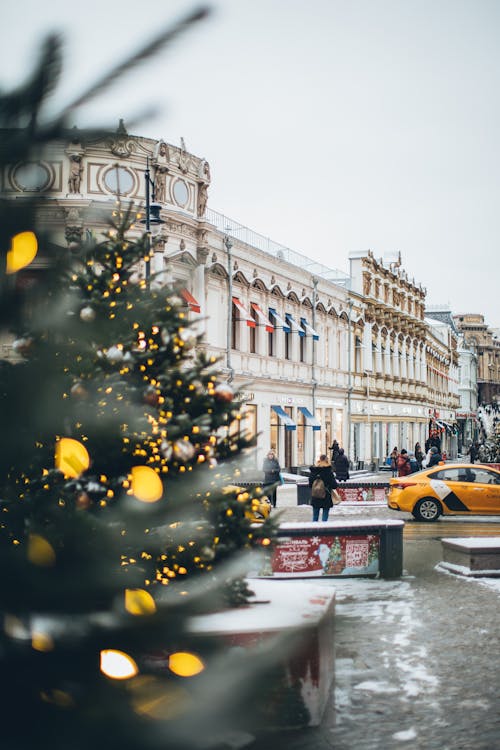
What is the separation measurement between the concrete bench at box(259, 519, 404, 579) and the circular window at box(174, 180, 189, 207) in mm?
20629

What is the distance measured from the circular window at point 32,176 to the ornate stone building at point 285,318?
566cm

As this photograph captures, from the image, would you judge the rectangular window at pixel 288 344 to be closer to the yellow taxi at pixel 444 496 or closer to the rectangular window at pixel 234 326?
the rectangular window at pixel 234 326

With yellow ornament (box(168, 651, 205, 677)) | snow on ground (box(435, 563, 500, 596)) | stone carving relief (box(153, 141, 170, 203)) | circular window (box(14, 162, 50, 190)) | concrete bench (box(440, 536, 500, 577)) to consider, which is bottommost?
snow on ground (box(435, 563, 500, 596))

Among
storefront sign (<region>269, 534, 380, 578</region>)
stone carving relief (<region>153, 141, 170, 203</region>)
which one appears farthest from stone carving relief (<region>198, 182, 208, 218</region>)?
storefront sign (<region>269, 534, 380, 578</region>)

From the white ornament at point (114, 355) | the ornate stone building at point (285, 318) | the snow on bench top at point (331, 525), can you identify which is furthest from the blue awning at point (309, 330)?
the white ornament at point (114, 355)

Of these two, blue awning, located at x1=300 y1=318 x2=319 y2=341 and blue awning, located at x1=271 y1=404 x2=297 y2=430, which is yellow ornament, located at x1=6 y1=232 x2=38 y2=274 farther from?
blue awning, located at x1=300 y1=318 x2=319 y2=341

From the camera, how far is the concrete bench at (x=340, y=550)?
1266cm

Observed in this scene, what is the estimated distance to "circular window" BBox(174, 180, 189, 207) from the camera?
102 ft

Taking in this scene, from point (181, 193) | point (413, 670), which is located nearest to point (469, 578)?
point (413, 670)

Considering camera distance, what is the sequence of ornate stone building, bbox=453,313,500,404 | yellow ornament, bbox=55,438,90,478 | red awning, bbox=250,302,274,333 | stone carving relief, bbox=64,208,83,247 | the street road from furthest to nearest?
ornate stone building, bbox=453,313,500,404 → red awning, bbox=250,302,274,333 → the street road → yellow ornament, bbox=55,438,90,478 → stone carving relief, bbox=64,208,83,247

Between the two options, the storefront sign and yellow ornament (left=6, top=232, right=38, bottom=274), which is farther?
the storefront sign

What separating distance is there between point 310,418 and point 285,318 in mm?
5505

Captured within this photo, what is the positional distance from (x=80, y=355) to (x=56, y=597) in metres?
0.66

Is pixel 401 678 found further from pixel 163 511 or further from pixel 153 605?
pixel 153 605
